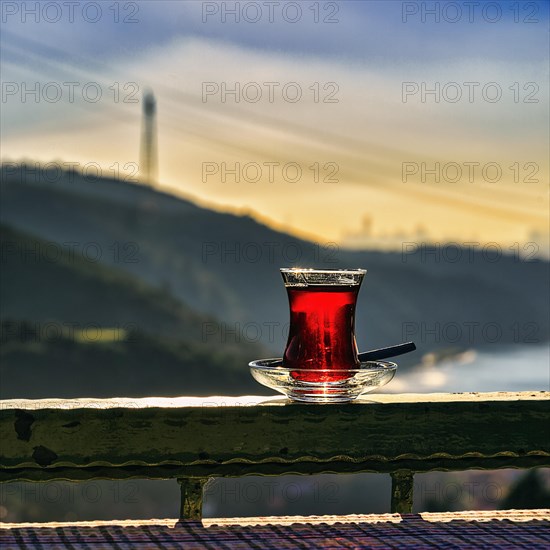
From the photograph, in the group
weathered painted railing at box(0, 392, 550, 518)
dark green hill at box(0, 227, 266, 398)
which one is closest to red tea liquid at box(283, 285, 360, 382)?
weathered painted railing at box(0, 392, 550, 518)

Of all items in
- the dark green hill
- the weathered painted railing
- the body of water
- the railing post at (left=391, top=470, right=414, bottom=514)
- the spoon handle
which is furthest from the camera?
the dark green hill

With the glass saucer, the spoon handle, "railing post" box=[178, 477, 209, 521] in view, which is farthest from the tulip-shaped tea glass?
"railing post" box=[178, 477, 209, 521]

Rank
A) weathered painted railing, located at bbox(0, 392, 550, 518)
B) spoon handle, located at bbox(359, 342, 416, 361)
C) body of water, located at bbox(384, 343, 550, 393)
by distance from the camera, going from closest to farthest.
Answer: weathered painted railing, located at bbox(0, 392, 550, 518)
spoon handle, located at bbox(359, 342, 416, 361)
body of water, located at bbox(384, 343, 550, 393)

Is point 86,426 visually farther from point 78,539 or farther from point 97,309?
point 97,309

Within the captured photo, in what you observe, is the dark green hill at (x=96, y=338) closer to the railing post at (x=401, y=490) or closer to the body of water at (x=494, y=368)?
the body of water at (x=494, y=368)

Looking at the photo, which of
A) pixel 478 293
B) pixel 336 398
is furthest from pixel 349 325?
pixel 478 293

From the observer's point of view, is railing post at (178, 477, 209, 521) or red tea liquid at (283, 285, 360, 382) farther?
red tea liquid at (283, 285, 360, 382)

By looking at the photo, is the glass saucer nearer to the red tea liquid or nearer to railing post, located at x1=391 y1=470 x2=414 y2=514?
the red tea liquid

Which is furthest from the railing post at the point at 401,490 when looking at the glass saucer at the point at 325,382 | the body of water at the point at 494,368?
the body of water at the point at 494,368

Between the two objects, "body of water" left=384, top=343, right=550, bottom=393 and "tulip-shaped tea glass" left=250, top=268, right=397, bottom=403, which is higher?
"tulip-shaped tea glass" left=250, top=268, right=397, bottom=403

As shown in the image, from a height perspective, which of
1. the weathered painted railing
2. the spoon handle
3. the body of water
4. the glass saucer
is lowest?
the body of water
